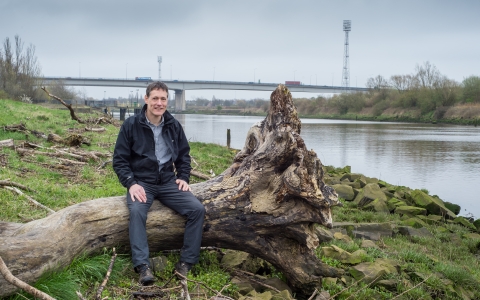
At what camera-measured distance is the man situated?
4.48 meters

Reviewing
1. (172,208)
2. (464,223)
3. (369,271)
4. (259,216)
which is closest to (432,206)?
(464,223)

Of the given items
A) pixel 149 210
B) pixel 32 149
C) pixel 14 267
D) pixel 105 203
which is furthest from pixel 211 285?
pixel 32 149

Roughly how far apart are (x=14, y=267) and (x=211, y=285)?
5.62 feet

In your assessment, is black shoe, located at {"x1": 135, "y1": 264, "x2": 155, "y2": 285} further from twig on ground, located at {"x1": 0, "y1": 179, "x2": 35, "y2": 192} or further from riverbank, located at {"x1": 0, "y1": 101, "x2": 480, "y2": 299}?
twig on ground, located at {"x1": 0, "y1": 179, "x2": 35, "y2": 192}

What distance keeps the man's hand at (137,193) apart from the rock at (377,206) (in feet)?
22.9

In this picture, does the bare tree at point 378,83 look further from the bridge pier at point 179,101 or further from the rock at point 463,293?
the rock at point 463,293

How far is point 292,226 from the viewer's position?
15.5 feet

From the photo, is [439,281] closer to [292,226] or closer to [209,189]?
[292,226]

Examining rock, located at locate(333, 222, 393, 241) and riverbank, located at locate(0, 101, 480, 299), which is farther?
rock, located at locate(333, 222, 393, 241)

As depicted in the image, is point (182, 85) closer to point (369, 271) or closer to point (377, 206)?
point (377, 206)

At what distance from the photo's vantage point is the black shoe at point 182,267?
4.43 meters

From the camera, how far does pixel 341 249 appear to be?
607 centimetres

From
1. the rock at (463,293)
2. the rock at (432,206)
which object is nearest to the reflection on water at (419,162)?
the rock at (432,206)

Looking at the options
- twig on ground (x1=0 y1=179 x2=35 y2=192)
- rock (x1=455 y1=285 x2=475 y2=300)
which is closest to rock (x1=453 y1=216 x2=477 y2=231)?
rock (x1=455 y1=285 x2=475 y2=300)
